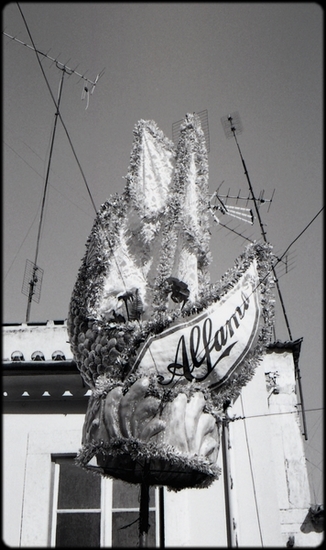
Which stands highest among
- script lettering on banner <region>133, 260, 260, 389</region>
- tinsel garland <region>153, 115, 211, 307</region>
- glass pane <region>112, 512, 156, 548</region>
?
tinsel garland <region>153, 115, 211, 307</region>

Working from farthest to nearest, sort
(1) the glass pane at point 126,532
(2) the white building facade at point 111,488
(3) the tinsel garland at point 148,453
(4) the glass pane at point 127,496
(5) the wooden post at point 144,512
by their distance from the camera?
(4) the glass pane at point 127,496, (2) the white building facade at point 111,488, (1) the glass pane at point 126,532, (5) the wooden post at point 144,512, (3) the tinsel garland at point 148,453

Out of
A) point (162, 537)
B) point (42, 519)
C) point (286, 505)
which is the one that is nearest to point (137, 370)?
point (162, 537)

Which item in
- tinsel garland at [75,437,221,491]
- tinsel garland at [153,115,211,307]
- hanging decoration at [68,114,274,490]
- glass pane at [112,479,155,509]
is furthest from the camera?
glass pane at [112,479,155,509]

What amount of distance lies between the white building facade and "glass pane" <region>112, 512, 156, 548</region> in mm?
14

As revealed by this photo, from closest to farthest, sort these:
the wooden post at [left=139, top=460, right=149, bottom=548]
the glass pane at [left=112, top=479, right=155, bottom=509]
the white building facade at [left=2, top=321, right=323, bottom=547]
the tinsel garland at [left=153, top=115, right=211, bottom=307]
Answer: the wooden post at [left=139, top=460, right=149, bottom=548]
the tinsel garland at [left=153, top=115, right=211, bottom=307]
the white building facade at [left=2, top=321, right=323, bottom=547]
the glass pane at [left=112, top=479, right=155, bottom=509]

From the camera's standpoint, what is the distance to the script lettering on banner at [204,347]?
23.1 feet

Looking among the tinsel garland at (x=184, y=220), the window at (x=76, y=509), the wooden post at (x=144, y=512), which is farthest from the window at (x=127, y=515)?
the tinsel garland at (x=184, y=220)

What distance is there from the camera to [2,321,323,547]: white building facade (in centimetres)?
977

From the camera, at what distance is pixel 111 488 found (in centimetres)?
1004

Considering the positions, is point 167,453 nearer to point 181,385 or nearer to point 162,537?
point 181,385

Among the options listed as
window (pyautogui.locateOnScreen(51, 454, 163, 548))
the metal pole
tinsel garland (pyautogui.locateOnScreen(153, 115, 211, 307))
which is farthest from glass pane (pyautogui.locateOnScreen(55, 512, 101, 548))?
tinsel garland (pyautogui.locateOnScreen(153, 115, 211, 307))

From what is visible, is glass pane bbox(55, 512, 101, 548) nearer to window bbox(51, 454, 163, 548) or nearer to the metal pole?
window bbox(51, 454, 163, 548)

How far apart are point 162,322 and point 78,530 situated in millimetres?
4247

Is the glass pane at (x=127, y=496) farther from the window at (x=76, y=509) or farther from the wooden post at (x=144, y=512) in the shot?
the wooden post at (x=144, y=512)
